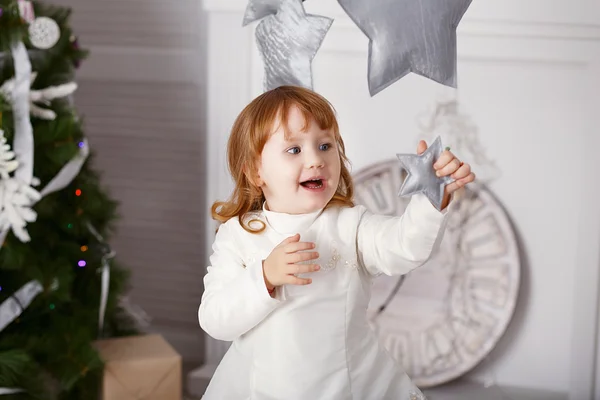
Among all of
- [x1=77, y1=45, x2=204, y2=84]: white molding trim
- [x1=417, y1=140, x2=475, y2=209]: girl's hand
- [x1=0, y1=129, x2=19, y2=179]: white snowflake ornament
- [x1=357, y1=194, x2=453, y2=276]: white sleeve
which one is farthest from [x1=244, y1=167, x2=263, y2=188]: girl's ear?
[x1=77, y1=45, x2=204, y2=84]: white molding trim

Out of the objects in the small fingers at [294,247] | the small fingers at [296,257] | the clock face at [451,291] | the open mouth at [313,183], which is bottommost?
the clock face at [451,291]

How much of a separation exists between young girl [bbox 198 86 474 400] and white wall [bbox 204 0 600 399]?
2.50 feet

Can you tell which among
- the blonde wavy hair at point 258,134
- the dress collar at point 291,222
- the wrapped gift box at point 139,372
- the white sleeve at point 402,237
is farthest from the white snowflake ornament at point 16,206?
the white sleeve at point 402,237

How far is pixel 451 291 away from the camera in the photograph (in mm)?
1857

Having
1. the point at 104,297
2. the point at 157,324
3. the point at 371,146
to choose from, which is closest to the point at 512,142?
the point at 371,146

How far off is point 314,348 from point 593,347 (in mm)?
1036

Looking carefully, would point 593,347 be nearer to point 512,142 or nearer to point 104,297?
point 512,142

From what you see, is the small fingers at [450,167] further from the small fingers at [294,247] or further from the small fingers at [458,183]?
the small fingers at [294,247]

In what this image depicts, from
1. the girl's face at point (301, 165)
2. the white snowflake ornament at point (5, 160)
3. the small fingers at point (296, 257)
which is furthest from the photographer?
the white snowflake ornament at point (5, 160)

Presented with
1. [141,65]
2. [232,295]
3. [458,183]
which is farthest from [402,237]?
[141,65]

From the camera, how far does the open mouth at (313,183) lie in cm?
107

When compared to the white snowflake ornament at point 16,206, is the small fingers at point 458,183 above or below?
above

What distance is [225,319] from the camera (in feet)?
3.39

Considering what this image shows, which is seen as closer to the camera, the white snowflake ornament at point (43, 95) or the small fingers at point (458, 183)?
the small fingers at point (458, 183)
